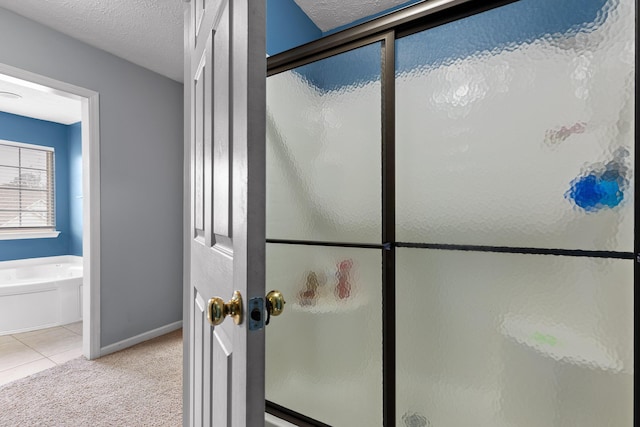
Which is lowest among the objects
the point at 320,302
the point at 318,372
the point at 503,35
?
the point at 318,372

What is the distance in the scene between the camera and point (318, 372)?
1.60 m

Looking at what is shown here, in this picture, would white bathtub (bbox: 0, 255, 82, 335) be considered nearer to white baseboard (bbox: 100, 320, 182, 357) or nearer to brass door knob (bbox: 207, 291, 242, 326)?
white baseboard (bbox: 100, 320, 182, 357)

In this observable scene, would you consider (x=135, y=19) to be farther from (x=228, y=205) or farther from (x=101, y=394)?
(x=101, y=394)

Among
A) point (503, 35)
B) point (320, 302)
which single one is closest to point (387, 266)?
point (320, 302)

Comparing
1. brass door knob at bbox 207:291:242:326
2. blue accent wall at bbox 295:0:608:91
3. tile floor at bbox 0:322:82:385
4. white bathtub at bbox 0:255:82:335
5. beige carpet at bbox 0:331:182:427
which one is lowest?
tile floor at bbox 0:322:82:385

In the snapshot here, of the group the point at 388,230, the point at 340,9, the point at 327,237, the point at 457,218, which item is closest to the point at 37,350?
the point at 327,237

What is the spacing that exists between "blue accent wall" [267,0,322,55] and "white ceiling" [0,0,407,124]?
71 mm

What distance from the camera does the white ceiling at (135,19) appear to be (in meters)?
2.05

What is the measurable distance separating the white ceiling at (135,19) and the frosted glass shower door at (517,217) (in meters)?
1.05

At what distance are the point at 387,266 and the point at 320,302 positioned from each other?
0.39 metres

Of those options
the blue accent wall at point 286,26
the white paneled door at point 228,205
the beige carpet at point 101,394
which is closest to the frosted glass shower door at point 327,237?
the blue accent wall at point 286,26

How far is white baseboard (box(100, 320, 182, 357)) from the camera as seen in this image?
265 cm

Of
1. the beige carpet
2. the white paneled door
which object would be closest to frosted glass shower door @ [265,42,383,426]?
the white paneled door

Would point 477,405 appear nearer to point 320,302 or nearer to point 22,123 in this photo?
point 320,302
